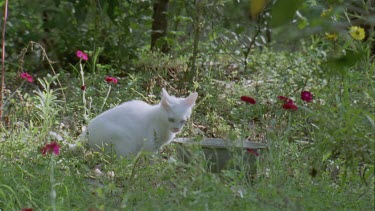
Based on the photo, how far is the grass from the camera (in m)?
2.92

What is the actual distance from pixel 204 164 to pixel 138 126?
109 cm

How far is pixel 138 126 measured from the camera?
14.6 feet

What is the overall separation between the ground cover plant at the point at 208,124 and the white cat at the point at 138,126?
0.37ft

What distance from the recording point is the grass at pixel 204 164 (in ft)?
9.59

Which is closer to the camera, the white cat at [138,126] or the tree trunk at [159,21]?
the white cat at [138,126]

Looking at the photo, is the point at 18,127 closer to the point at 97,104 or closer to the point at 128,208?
the point at 97,104

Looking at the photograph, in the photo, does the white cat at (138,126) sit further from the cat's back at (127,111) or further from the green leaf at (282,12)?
the green leaf at (282,12)

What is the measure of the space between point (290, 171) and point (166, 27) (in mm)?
4229

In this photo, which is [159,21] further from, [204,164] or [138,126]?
[204,164]

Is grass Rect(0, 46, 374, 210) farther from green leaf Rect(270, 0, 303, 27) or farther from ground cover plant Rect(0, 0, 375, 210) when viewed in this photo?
green leaf Rect(270, 0, 303, 27)

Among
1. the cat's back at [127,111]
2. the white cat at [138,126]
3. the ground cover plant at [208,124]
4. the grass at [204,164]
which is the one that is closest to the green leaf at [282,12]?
the ground cover plant at [208,124]

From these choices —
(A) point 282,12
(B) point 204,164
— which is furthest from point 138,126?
(A) point 282,12

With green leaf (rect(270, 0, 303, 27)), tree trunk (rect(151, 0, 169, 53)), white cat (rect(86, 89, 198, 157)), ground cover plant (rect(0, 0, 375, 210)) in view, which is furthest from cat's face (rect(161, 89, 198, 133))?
green leaf (rect(270, 0, 303, 27))

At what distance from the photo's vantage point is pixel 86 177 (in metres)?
3.79
